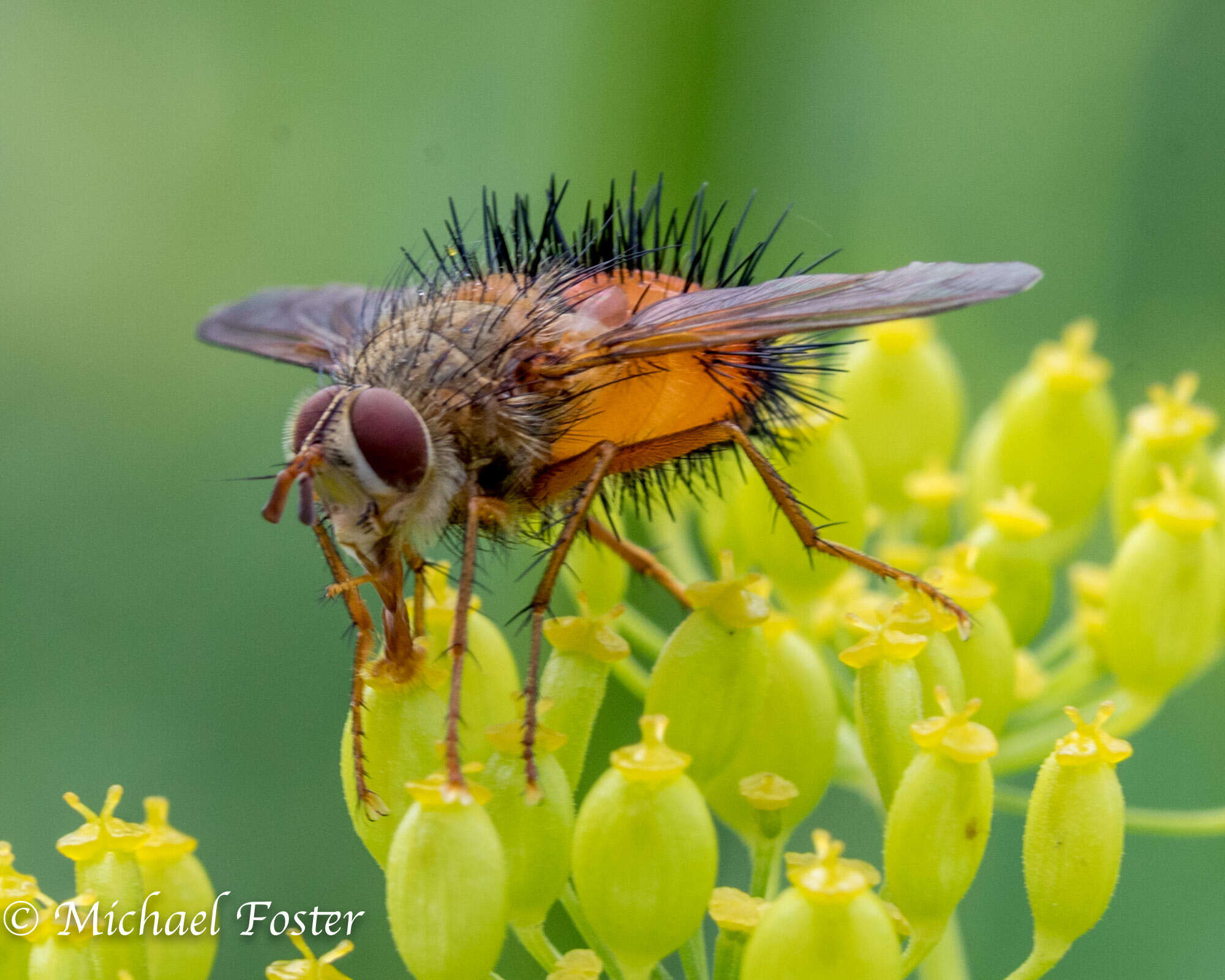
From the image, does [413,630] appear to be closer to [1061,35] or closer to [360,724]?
[360,724]

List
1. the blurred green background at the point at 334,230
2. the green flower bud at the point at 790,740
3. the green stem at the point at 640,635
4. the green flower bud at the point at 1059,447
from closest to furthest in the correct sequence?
the green flower bud at the point at 790,740 → the green stem at the point at 640,635 → the green flower bud at the point at 1059,447 → the blurred green background at the point at 334,230

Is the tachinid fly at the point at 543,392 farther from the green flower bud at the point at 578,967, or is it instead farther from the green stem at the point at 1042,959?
the green stem at the point at 1042,959

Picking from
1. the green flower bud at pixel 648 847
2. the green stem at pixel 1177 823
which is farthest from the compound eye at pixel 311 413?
the green stem at pixel 1177 823

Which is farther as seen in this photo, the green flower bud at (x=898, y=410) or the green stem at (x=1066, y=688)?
the green flower bud at (x=898, y=410)

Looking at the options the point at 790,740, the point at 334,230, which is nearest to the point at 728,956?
the point at 790,740

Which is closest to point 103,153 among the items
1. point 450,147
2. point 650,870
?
point 450,147

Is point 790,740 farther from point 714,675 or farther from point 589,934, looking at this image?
point 589,934
